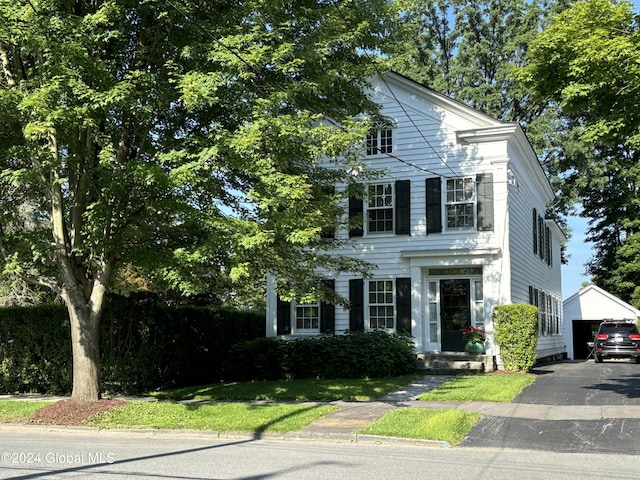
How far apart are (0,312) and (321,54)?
1118cm

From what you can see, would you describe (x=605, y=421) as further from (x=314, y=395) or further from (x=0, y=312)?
(x=0, y=312)

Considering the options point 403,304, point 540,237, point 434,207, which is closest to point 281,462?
point 403,304

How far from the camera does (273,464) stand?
768 cm

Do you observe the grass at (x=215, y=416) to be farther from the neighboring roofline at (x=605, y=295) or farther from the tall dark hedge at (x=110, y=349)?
the neighboring roofline at (x=605, y=295)

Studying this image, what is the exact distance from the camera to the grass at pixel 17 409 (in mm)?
11711

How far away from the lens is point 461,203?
61.4 ft

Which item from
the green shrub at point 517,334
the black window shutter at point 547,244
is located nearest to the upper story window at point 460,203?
the green shrub at point 517,334

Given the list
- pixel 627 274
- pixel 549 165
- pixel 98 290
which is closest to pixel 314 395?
pixel 98 290

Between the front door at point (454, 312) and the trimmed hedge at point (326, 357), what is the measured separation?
150 centimetres

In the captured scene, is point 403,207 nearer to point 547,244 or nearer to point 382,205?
point 382,205

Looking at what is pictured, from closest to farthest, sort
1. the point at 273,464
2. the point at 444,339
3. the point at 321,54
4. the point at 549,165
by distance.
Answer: the point at 273,464 < the point at 321,54 < the point at 444,339 < the point at 549,165

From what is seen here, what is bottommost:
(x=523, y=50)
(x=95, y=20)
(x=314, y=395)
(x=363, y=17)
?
(x=314, y=395)

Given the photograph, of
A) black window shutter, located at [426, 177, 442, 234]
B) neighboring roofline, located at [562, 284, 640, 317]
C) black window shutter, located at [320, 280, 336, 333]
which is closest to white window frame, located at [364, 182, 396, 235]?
black window shutter, located at [426, 177, 442, 234]

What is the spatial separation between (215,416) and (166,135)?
5401 millimetres
